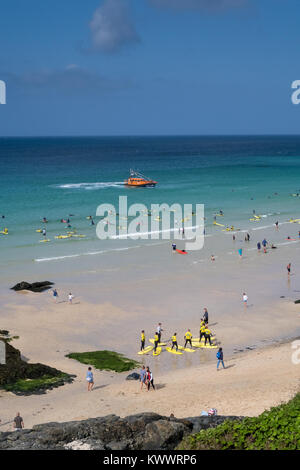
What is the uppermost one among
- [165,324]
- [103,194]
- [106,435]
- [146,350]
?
[103,194]

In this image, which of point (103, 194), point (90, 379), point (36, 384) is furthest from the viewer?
point (103, 194)

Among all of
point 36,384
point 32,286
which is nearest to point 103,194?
point 32,286

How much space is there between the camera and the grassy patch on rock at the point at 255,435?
11.0m

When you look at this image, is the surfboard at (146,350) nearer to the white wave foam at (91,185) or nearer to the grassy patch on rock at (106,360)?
the grassy patch on rock at (106,360)

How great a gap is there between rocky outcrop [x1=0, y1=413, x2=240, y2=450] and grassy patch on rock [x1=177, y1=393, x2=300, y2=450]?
35.1 inches

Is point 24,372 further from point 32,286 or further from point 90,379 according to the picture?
point 32,286

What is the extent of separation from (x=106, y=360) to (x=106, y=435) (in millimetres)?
12064

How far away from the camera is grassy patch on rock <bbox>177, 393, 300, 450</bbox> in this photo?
36.2ft

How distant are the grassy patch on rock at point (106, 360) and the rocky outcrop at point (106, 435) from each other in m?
10.4

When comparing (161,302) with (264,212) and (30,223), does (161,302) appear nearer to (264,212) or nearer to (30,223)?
(30,223)

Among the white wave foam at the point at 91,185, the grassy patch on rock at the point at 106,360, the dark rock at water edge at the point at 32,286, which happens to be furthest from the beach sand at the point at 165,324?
the white wave foam at the point at 91,185

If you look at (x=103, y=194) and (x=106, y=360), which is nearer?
(x=106, y=360)

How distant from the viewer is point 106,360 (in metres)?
25.1

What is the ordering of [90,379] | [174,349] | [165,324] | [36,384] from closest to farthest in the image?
[90,379] < [36,384] < [174,349] < [165,324]
